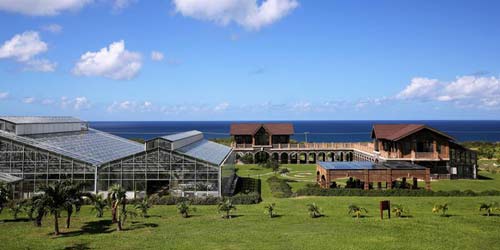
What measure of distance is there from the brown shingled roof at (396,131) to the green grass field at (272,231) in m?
20.7

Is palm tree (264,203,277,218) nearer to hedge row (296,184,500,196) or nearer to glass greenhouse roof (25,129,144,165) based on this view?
hedge row (296,184,500,196)

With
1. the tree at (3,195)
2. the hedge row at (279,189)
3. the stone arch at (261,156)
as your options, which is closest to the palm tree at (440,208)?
the hedge row at (279,189)

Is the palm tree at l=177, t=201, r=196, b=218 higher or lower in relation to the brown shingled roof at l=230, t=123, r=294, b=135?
lower

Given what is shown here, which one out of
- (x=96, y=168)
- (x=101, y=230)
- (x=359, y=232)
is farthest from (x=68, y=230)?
(x=359, y=232)

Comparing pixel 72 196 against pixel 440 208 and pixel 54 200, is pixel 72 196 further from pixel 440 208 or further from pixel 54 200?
pixel 440 208

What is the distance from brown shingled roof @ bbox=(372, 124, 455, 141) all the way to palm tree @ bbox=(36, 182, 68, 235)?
138 feet

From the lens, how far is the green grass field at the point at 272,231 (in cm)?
2270

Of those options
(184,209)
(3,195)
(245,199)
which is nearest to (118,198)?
(184,209)

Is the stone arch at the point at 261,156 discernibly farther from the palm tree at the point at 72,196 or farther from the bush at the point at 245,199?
the palm tree at the point at 72,196

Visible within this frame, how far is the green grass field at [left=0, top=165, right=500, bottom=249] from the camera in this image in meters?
22.7

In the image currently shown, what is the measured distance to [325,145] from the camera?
247 feet

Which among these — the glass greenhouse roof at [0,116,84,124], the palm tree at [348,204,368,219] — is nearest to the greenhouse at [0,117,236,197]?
the glass greenhouse roof at [0,116,84,124]

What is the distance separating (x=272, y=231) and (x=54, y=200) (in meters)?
13.8

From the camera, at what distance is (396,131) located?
193 ft
